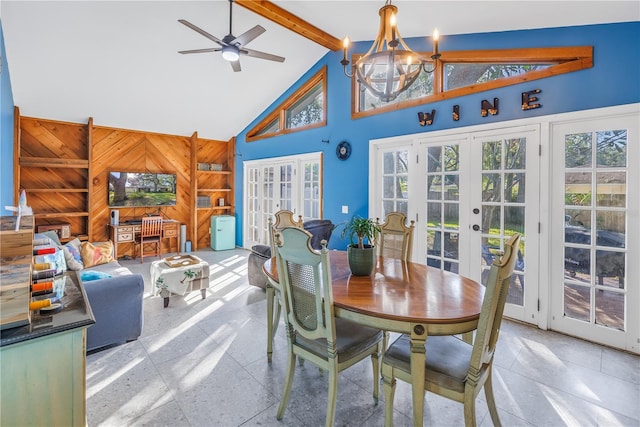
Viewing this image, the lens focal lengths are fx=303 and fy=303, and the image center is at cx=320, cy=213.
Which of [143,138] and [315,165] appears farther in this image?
[143,138]

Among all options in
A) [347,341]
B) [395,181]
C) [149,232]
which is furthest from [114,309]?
[149,232]

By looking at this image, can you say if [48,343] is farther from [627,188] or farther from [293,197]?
[293,197]

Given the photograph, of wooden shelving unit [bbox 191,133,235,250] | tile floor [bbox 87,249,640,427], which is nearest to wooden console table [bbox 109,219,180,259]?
wooden shelving unit [bbox 191,133,235,250]

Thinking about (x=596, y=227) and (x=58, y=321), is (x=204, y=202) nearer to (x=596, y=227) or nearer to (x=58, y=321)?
(x=58, y=321)

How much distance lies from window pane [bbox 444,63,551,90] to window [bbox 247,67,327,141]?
2.04 metres

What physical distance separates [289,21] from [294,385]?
395 centimetres

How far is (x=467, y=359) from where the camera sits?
162cm

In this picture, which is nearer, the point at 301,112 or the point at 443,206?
the point at 443,206

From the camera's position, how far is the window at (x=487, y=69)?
2.78m

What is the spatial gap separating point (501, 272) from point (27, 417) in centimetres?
193

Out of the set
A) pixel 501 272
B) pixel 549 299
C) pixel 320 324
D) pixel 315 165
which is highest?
pixel 315 165

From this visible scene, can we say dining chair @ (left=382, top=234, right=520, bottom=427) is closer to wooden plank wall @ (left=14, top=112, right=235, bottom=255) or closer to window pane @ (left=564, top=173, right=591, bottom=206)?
window pane @ (left=564, top=173, right=591, bottom=206)

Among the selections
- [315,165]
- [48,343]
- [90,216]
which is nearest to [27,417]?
[48,343]

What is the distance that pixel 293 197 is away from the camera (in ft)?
18.8
